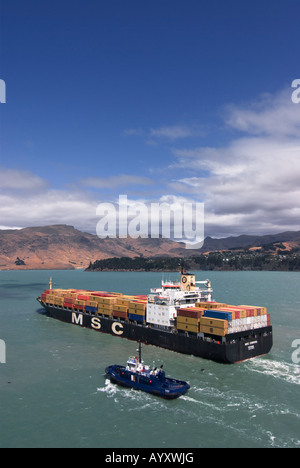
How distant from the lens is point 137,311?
2499 inches

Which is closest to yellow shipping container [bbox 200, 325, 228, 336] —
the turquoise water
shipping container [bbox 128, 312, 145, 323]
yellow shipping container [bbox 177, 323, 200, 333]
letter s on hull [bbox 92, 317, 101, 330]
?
yellow shipping container [bbox 177, 323, 200, 333]

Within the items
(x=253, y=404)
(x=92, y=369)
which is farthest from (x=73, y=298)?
(x=253, y=404)

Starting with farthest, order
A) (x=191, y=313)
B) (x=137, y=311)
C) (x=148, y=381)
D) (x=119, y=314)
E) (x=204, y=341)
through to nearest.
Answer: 1. (x=119, y=314)
2. (x=137, y=311)
3. (x=191, y=313)
4. (x=204, y=341)
5. (x=148, y=381)

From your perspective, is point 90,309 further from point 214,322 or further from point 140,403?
point 140,403

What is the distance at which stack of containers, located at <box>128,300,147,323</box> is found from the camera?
62.1 meters

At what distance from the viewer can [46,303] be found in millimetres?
88750

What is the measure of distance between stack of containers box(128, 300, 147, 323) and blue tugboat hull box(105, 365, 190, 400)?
19922mm

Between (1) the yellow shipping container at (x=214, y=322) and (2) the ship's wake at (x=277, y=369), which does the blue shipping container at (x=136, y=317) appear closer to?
(1) the yellow shipping container at (x=214, y=322)

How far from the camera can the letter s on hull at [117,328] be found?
65.2 metres

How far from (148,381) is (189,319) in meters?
15.9

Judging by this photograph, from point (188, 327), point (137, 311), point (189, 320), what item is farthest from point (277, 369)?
point (137, 311)

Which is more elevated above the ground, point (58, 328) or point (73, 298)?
point (73, 298)
